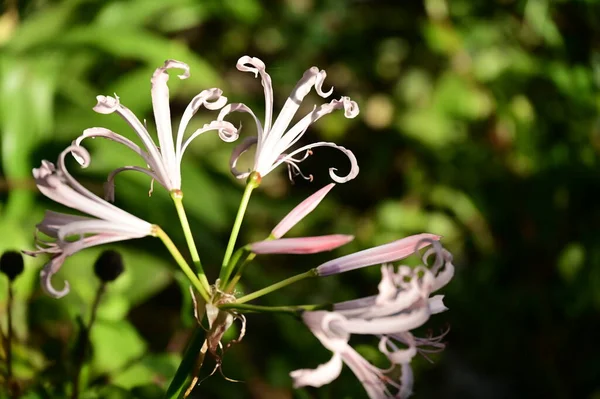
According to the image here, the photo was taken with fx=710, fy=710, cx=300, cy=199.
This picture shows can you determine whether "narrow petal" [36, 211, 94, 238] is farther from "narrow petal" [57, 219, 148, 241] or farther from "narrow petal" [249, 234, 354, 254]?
"narrow petal" [249, 234, 354, 254]

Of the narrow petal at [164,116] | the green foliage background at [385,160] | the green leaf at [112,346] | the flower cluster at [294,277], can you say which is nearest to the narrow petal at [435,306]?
the flower cluster at [294,277]

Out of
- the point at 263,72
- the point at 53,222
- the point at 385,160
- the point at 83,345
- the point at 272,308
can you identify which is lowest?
the point at 385,160

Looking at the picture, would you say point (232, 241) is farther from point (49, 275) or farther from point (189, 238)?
point (49, 275)

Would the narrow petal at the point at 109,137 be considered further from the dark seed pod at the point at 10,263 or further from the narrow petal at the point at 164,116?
the dark seed pod at the point at 10,263

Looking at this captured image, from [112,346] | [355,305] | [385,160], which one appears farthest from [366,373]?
[385,160]

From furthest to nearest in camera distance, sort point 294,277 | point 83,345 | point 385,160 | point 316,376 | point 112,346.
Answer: point 385,160 < point 112,346 < point 83,345 < point 294,277 < point 316,376

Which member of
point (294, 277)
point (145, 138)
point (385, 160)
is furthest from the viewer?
point (385, 160)

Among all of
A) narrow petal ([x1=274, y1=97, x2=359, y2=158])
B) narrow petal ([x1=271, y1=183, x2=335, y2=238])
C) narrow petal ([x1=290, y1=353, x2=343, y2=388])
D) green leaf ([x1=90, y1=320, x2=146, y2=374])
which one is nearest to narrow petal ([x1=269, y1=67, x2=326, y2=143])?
narrow petal ([x1=274, y1=97, x2=359, y2=158])
